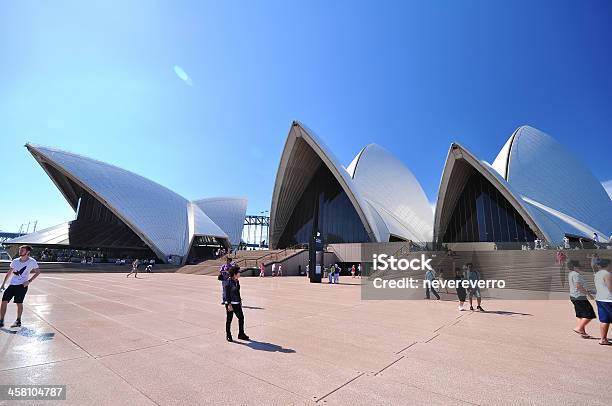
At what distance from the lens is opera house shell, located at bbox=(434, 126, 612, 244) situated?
27.5 meters

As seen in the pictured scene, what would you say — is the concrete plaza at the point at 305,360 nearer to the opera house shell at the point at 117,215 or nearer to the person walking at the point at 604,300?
the person walking at the point at 604,300

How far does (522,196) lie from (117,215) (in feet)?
146

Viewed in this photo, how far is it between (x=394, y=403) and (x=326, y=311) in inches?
205

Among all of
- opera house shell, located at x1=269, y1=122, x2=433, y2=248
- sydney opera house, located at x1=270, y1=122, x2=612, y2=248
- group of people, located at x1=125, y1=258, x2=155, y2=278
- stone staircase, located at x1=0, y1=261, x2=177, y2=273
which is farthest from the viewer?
opera house shell, located at x1=269, y1=122, x2=433, y2=248

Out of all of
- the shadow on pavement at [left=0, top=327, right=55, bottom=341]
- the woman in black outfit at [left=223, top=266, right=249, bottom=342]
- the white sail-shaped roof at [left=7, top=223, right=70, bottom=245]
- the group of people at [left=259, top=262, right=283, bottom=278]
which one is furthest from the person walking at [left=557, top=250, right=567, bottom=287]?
the white sail-shaped roof at [left=7, top=223, right=70, bottom=245]

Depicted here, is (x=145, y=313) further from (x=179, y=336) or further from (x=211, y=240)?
(x=211, y=240)

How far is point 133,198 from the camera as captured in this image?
121ft

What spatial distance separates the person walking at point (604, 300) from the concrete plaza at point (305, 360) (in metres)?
0.27

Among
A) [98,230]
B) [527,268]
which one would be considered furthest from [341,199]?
[98,230]

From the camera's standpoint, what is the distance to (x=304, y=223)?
37719 millimetres

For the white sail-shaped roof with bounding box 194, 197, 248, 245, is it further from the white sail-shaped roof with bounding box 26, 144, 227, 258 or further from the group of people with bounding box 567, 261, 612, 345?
the group of people with bounding box 567, 261, 612, 345

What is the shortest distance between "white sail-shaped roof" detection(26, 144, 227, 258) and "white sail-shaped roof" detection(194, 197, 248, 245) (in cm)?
1176

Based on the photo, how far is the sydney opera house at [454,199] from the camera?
93.7ft

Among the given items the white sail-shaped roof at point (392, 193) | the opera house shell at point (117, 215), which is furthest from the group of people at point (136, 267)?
the white sail-shaped roof at point (392, 193)
